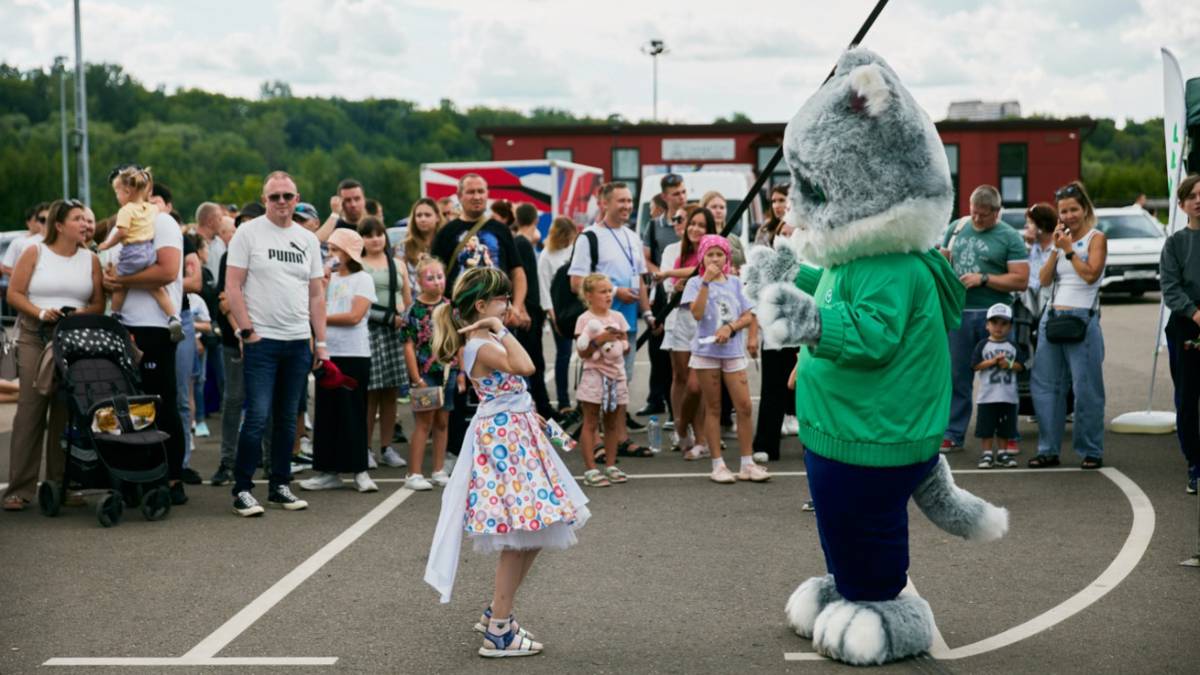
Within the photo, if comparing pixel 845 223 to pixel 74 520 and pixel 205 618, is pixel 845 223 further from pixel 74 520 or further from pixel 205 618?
pixel 74 520

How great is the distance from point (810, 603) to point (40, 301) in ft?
17.5

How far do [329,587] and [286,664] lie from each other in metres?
1.23

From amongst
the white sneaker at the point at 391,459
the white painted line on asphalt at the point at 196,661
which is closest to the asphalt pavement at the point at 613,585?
the white painted line on asphalt at the point at 196,661

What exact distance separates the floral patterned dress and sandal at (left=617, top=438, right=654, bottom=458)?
4.87 m

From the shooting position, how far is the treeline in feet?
287

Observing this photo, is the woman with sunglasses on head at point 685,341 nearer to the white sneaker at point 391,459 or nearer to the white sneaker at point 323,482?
the white sneaker at point 391,459

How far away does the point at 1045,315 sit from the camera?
9.73 m

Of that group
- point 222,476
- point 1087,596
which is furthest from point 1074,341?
point 222,476

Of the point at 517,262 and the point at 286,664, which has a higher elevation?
the point at 517,262

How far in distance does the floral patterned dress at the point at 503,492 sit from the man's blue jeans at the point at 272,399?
2.96 metres

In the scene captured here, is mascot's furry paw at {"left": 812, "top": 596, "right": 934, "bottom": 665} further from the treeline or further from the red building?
the treeline

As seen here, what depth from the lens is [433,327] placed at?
7.40 meters

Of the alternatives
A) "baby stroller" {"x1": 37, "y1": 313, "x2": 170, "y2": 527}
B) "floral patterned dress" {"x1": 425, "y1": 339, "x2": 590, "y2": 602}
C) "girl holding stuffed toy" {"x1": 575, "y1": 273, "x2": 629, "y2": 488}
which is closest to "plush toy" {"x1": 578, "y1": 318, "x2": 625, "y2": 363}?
"girl holding stuffed toy" {"x1": 575, "y1": 273, "x2": 629, "y2": 488}

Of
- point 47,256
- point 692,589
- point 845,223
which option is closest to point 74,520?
point 47,256
